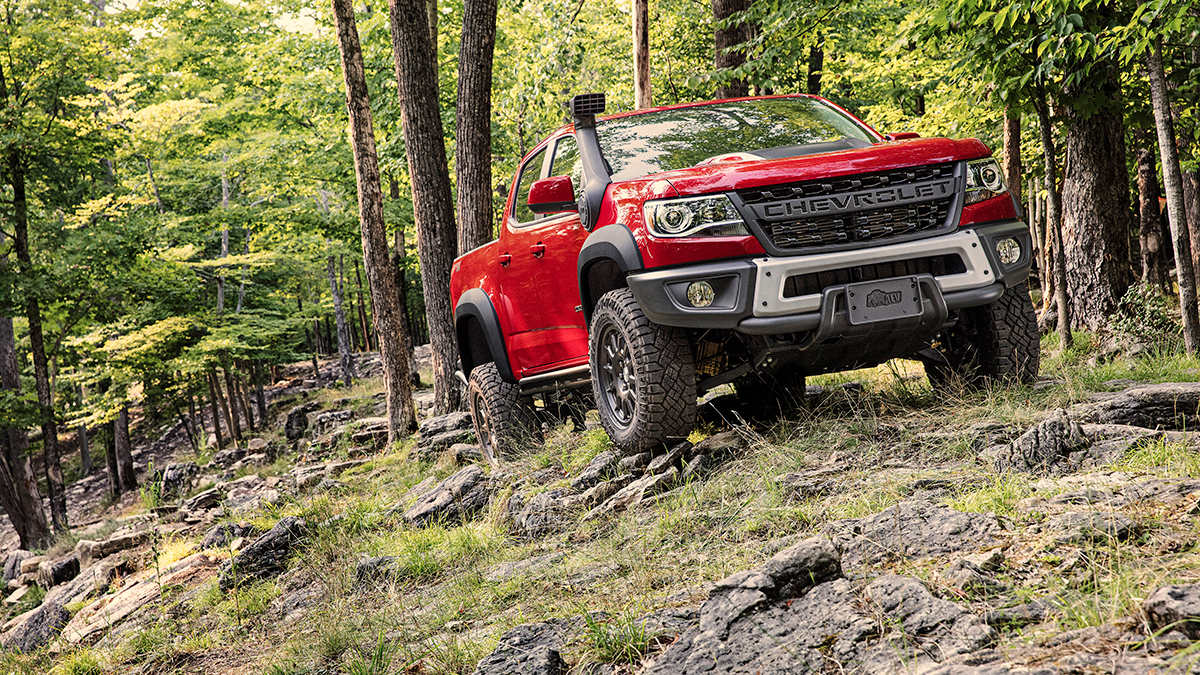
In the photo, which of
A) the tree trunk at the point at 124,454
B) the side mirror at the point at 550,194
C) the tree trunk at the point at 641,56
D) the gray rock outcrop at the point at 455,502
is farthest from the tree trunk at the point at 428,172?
the tree trunk at the point at 124,454

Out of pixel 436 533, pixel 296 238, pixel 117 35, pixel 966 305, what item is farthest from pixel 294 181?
pixel 966 305

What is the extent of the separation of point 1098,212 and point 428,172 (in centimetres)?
726

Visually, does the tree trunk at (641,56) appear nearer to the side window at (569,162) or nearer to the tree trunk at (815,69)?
the side window at (569,162)

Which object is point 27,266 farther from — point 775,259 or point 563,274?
point 775,259

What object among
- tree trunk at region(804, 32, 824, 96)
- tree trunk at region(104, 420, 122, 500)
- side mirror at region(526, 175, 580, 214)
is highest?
tree trunk at region(804, 32, 824, 96)

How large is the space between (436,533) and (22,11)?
1652cm

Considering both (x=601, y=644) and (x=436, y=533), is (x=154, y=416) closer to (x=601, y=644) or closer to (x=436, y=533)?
(x=436, y=533)

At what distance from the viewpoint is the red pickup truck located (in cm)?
420

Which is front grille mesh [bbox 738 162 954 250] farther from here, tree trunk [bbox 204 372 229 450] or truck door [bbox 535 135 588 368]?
tree trunk [bbox 204 372 229 450]

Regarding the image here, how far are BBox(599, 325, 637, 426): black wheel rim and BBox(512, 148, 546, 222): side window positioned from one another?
1476 millimetres

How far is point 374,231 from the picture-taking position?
1082 centimetres

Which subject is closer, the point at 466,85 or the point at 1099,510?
the point at 1099,510

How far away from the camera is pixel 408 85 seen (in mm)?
10609

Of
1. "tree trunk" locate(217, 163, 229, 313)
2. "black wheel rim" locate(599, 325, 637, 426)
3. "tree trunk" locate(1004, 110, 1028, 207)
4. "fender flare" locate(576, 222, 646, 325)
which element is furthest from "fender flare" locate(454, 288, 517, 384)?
"tree trunk" locate(217, 163, 229, 313)
